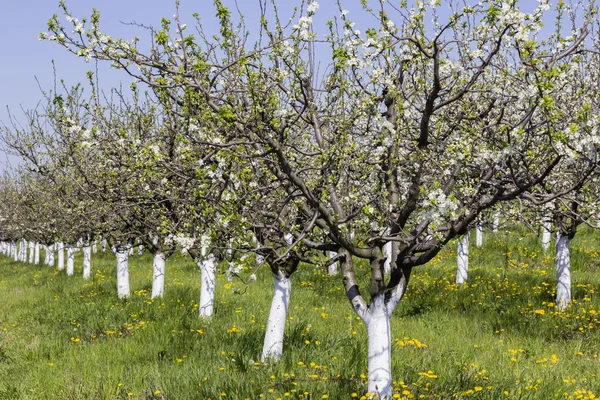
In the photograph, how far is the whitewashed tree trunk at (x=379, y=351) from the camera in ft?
19.7

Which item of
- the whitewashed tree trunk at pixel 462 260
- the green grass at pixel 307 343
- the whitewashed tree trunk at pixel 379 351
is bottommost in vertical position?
the green grass at pixel 307 343

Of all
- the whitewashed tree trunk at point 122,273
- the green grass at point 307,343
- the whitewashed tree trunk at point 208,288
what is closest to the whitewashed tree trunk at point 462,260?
the green grass at point 307,343

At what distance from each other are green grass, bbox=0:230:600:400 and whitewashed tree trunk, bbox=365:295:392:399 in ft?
1.17

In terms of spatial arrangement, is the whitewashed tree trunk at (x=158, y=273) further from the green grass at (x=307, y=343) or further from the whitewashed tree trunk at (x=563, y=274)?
the whitewashed tree trunk at (x=563, y=274)

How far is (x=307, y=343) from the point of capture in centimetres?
926

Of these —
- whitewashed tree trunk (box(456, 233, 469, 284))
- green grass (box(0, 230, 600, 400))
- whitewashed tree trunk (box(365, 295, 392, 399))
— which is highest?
whitewashed tree trunk (box(456, 233, 469, 284))

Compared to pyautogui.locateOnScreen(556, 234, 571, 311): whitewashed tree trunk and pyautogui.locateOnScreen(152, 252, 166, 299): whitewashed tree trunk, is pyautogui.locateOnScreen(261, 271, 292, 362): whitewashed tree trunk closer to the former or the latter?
pyautogui.locateOnScreen(152, 252, 166, 299): whitewashed tree trunk

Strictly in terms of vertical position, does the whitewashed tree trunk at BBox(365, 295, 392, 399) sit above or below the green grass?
above

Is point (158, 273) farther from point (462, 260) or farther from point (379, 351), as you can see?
point (379, 351)

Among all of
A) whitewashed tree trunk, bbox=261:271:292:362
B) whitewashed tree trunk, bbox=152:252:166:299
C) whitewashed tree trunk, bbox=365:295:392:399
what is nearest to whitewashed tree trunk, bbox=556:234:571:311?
whitewashed tree trunk, bbox=261:271:292:362

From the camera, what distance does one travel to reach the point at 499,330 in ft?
37.6

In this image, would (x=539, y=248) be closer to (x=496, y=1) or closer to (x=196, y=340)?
(x=196, y=340)

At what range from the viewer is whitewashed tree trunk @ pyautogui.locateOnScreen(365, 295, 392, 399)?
19.7ft

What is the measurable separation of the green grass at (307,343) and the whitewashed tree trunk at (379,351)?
0.36m
